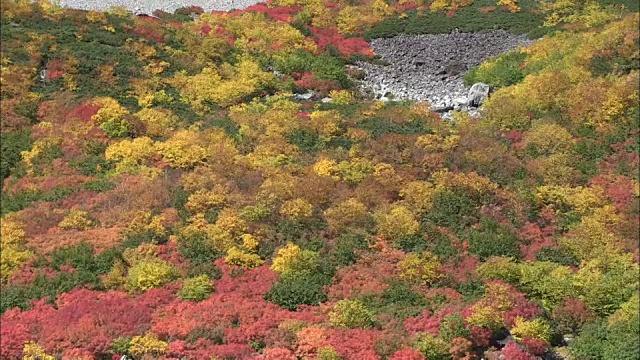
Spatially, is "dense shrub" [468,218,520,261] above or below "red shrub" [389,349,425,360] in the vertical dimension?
above

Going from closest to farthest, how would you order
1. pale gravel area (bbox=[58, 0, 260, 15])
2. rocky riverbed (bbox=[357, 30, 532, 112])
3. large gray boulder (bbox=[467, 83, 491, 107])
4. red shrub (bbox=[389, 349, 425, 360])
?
red shrub (bbox=[389, 349, 425, 360]) < large gray boulder (bbox=[467, 83, 491, 107]) < rocky riverbed (bbox=[357, 30, 532, 112]) < pale gravel area (bbox=[58, 0, 260, 15])

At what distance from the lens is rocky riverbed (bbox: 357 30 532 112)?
39.5m

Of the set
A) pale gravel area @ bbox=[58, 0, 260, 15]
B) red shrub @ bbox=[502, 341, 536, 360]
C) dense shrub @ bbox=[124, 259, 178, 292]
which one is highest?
pale gravel area @ bbox=[58, 0, 260, 15]

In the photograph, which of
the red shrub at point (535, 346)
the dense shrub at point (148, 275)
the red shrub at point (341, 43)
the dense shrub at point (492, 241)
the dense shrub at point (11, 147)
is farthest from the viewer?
the red shrub at point (341, 43)

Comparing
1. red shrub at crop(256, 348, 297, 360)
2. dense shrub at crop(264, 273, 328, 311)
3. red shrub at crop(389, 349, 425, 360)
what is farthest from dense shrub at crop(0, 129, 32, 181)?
red shrub at crop(389, 349, 425, 360)

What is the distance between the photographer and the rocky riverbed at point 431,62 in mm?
39469

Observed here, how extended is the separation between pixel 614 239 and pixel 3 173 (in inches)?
863

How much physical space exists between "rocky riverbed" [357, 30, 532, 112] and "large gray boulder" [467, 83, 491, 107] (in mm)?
999

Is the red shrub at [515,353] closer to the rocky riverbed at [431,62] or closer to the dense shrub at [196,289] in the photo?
the dense shrub at [196,289]

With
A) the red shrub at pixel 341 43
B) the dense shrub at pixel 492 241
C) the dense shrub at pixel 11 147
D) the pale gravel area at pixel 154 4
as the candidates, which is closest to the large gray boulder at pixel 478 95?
the red shrub at pixel 341 43

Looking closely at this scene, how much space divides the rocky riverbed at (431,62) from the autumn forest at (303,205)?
5.24 feet

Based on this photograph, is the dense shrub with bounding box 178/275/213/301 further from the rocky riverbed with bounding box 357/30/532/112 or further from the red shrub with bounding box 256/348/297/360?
the rocky riverbed with bounding box 357/30/532/112

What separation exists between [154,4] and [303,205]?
34.0 metres

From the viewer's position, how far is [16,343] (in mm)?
19562
